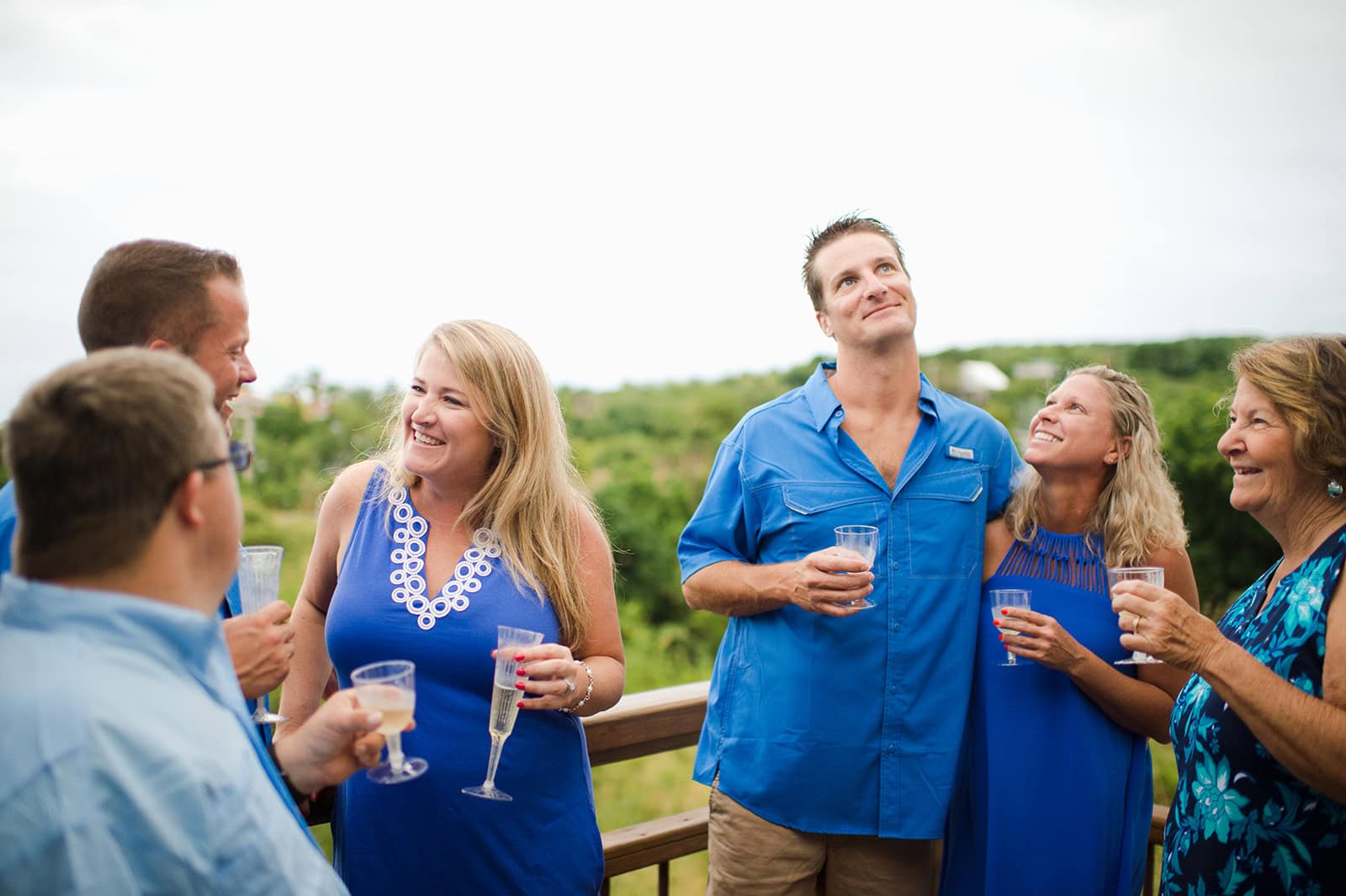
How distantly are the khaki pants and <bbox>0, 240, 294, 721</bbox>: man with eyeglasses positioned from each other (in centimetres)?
141

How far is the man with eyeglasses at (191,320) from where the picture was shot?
1.71 metres

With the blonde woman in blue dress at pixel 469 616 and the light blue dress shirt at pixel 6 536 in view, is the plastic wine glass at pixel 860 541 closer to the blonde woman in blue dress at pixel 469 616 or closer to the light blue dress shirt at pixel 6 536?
the blonde woman in blue dress at pixel 469 616

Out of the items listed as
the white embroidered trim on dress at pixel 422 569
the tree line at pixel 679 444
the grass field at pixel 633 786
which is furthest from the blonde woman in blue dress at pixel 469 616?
the grass field at pixel 633 786

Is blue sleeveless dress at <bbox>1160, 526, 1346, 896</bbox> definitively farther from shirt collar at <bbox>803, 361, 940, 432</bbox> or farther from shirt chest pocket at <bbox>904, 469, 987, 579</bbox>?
shirt collar at <bbox>803, 361, 940, 432</bbox>

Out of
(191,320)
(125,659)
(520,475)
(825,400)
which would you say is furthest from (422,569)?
(825,400)

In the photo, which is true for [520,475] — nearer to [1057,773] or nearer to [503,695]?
[503,695]

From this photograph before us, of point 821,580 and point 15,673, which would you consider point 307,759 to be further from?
point 821,580

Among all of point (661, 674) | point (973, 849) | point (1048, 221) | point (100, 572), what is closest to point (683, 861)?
point (661, 674)

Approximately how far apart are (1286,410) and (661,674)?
307 inches

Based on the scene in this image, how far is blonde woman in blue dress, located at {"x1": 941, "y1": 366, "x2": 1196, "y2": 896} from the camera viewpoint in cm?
238

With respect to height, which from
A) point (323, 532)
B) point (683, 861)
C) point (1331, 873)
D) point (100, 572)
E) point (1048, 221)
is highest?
point (1048, 221)

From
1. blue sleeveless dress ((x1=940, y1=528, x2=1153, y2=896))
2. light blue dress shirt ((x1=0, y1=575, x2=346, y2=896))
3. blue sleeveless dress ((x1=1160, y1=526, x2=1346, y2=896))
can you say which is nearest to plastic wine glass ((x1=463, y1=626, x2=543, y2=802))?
light blue dress shirt ((x1=0, y1=575, x2=346, y2=896))

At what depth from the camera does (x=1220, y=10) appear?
4715 millimetres

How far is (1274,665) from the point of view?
6.11ft
